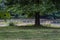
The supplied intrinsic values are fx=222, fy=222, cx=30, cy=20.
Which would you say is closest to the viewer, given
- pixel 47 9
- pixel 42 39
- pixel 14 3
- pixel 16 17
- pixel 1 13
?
pixel 42 39

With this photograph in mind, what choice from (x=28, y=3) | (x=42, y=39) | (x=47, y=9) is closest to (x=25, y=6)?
(x=28, y=3)

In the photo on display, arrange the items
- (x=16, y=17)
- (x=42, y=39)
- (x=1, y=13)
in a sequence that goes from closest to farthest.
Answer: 1. (x=42, y=39)
2. (x=1, y=13)
3. (x=16, y=17)

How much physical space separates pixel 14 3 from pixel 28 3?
1.54 m

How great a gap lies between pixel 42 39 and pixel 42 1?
1068 cm

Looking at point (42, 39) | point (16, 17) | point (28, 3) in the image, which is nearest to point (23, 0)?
point (28, 3)

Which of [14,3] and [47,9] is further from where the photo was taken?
[14,3]

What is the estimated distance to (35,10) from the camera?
779 inches

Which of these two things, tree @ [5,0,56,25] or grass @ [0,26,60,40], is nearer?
grass @ [0,26,60,40]

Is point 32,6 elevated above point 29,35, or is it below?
above

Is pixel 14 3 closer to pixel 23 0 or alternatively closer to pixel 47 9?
pixel 23 0

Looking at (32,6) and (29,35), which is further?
(32,6)

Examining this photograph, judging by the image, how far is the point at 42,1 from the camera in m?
20.3

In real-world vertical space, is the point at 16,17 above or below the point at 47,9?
below

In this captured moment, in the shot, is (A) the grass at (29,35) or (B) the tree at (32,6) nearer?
(A) the grass at (29,35)
